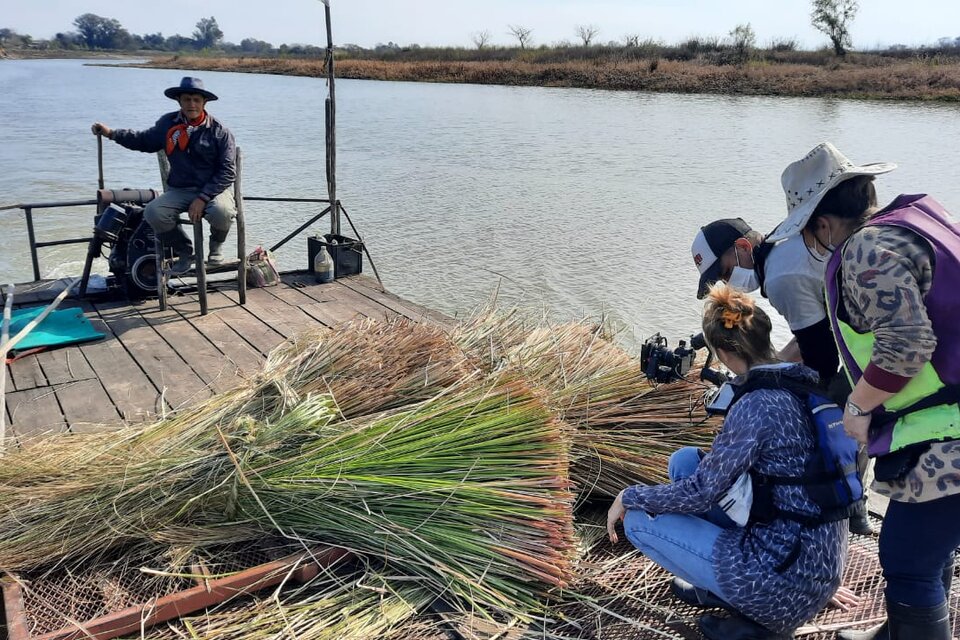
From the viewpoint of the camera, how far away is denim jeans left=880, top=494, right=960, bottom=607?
1.83 meters

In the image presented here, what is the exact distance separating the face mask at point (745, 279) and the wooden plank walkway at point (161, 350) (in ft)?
5.44

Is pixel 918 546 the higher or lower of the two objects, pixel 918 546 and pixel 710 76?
the lower

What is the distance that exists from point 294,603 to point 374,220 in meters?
8.44

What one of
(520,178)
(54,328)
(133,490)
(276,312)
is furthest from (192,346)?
(520,178)

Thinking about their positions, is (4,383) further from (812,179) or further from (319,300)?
(812,179)

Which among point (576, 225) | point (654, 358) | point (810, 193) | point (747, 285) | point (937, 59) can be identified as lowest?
point (576, 225)

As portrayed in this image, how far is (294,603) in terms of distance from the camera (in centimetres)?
231

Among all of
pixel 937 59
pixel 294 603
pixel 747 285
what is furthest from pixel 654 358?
pixel 937 59

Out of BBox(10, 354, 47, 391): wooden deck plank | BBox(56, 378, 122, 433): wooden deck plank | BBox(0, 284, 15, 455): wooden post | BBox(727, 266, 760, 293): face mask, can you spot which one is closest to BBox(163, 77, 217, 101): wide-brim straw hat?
BBox(0, 284, 15, 455): wooden post

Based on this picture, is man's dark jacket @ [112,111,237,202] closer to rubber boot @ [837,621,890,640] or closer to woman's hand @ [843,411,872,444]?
woman's hand @ [843,411,872,444]

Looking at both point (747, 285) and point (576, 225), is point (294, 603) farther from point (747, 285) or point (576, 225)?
point (576, 225)

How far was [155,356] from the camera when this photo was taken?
4.38m

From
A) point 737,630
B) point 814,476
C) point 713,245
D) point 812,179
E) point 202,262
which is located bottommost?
point 737,630

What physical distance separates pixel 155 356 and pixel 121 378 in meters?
0.32
